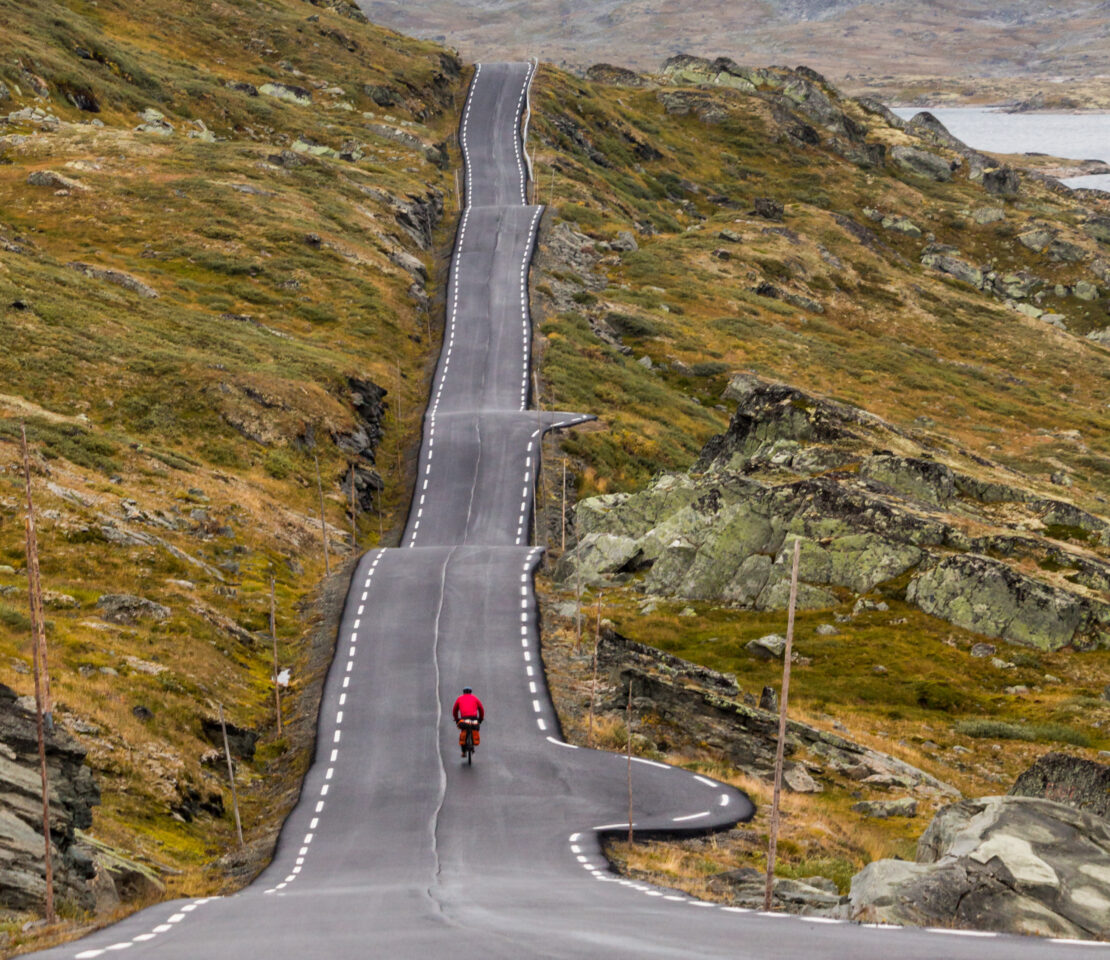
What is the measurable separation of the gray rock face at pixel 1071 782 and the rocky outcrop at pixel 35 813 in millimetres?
20783

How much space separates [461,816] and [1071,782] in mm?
14821

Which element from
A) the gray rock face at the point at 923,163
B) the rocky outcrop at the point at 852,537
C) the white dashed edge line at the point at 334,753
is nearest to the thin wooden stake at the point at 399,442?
the rocky outcrop at the point at 852,537

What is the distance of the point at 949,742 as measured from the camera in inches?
1629

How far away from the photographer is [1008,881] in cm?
1756

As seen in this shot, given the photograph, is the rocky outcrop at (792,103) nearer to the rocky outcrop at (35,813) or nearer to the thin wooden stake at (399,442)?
the thin wooden stake at (399,442)

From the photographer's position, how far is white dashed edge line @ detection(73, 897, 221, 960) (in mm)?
15398

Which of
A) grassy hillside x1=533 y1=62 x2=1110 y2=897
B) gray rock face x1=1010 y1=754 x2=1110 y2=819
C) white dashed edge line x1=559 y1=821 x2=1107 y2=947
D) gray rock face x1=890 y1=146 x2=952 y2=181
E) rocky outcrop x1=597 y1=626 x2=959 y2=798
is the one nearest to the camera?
white dashed edge line x1=559 y1=821 x2=1107 y2=947

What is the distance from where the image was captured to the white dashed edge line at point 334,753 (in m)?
24.4

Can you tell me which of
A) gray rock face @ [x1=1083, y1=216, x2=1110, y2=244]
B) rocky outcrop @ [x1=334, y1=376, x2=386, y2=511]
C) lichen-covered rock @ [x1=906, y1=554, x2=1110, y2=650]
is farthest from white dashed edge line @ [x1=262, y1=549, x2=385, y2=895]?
gray rock face @ [x1=1083, y1=216, x2=1110, y2=244]

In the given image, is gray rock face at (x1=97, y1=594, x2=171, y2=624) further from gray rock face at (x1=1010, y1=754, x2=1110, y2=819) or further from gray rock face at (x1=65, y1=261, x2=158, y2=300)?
gray rock face at (x1=65, y1=261, x2=158, y2=300)

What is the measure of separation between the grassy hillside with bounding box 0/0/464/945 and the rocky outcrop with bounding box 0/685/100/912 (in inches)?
54.9

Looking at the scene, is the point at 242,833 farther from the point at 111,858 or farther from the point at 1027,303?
the point at 1027,303

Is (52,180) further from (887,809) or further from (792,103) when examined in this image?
(792,103)

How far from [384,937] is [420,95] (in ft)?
448
